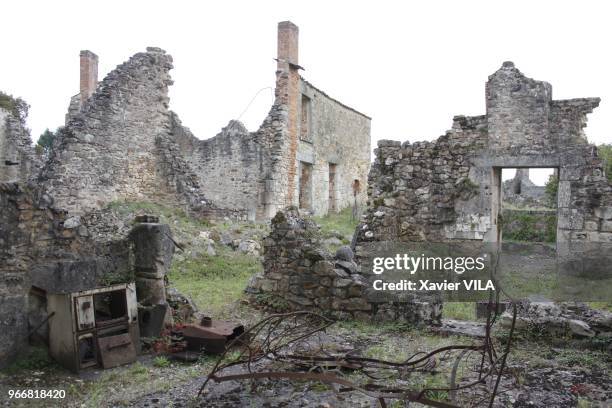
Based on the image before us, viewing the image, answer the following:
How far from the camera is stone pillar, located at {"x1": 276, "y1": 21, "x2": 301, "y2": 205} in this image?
1702cm

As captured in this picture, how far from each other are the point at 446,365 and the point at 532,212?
1466 centimetres

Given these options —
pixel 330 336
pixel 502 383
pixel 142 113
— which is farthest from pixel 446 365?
pixel 142 113

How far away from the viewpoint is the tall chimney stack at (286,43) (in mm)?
16969

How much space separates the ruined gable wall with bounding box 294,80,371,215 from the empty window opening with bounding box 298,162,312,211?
0.20m

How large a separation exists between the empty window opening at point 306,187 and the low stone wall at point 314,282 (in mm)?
11580

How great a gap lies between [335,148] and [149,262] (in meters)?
16.4

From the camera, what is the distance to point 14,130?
16859mm

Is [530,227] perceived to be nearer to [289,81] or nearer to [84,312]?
[289,81]

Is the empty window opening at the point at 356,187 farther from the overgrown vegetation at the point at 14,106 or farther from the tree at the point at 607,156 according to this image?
the overgrown vegetation at the point at 14,106

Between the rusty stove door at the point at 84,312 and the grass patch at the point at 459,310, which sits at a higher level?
the rusty stove door at the point at 84,312

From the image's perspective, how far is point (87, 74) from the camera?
21.3 metres

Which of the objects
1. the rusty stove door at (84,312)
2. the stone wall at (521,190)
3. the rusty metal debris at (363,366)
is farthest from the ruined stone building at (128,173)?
the stone wall at (521,190)

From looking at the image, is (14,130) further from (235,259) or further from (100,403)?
(100,403)

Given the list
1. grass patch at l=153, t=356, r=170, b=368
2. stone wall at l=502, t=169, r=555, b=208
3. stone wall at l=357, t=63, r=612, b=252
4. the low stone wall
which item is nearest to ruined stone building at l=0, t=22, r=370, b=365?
grass patch at l=153, t=356, r=170, b=368
